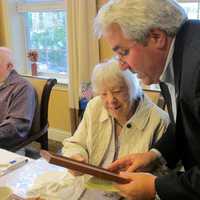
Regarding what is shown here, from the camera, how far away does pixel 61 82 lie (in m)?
3.69

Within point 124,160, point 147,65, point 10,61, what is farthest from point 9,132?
point 147,65

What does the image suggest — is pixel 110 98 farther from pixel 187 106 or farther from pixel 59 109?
pixel 59 109

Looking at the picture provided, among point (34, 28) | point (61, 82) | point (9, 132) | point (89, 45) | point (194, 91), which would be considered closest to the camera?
point (194, 91)

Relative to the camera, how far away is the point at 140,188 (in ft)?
3.60

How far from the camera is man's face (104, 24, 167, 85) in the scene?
113 cm

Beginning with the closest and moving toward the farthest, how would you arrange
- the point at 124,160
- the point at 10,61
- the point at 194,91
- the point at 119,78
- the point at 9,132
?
the point at 194,91 < the point at 124,160 < the point at 119,78 < the point at 9,132 < the point at 10,61

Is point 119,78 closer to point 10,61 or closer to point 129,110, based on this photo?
point 129,110

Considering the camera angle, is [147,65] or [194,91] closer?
[194,91]

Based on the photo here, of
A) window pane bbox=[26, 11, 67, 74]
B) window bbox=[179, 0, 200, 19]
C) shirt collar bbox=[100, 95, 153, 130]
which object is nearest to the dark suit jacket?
shirt collar bbox=[100, 95, 153, 130]

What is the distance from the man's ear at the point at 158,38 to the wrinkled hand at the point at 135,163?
1.52ft

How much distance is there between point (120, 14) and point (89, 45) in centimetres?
198

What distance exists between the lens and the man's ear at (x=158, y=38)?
1.10 m

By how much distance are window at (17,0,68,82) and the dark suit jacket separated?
8.64 feet

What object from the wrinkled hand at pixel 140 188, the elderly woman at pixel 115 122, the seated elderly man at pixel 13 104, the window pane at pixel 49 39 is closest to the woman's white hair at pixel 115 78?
the elderly woman at pixel 115 122
